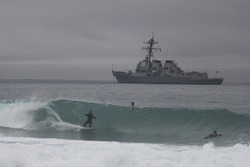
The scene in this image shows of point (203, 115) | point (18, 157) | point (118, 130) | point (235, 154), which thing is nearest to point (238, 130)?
point (203, 115)

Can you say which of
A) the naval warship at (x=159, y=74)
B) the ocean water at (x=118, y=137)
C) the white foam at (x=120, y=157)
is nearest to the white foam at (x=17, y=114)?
the ocean water at (x=118, y=137)

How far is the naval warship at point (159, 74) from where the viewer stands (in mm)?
111375

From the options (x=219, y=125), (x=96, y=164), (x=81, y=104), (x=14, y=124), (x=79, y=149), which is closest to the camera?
(x=96, y=164)

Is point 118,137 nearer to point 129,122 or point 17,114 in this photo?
point 129,122

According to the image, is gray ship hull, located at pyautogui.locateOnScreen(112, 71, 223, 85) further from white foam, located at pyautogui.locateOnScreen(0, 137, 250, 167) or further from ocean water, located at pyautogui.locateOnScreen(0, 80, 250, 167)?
white foam, located at pyautogui.locateOnScreen(0, 137, 250, 167)

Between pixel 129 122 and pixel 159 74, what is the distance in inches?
3327

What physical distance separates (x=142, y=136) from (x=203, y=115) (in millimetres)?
6044

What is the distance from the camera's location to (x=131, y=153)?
14141mm

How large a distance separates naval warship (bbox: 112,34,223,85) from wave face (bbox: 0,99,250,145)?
80037 millimetres

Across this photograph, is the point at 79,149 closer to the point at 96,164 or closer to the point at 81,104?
the point at 96,164

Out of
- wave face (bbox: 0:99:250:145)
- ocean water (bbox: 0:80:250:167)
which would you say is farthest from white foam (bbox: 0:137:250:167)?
wave face (bbox: 0:99:250:145)

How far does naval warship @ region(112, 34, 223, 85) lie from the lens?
11138 centimetres

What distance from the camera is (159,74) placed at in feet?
367

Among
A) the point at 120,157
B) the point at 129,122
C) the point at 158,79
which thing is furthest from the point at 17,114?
the point at 158,79
